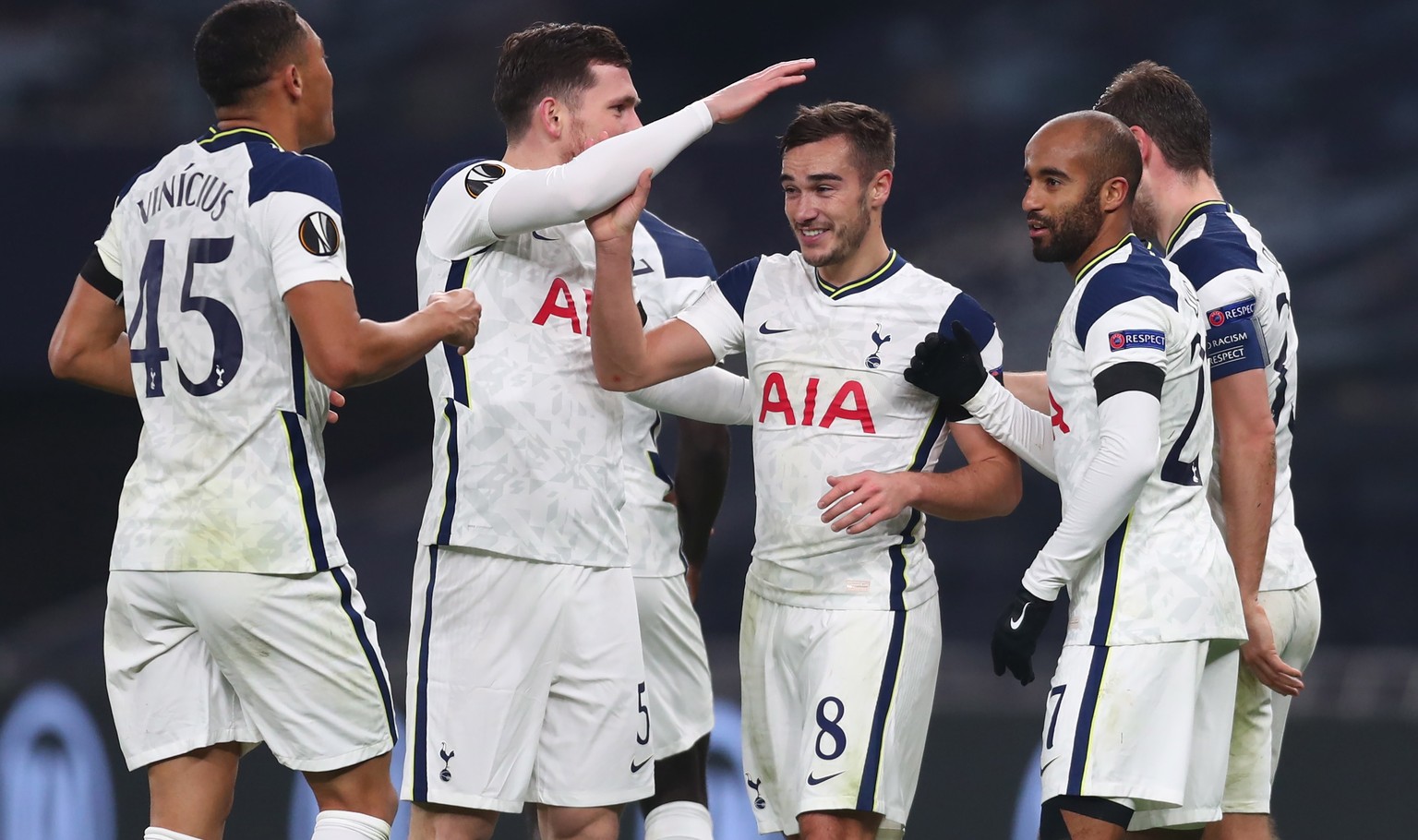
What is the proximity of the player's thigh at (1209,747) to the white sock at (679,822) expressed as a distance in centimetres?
129

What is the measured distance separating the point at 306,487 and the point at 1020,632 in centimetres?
150

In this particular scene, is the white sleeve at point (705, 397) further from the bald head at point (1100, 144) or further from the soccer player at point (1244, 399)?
the soccer player at point (1244, 399)

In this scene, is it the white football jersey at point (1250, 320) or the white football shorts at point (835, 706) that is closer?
the white football shorts at point (835, 706)

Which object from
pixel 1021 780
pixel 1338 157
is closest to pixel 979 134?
pixel 1338 157

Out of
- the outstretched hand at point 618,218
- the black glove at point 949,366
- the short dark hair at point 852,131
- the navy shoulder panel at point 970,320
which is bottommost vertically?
the black glove at point 949,366

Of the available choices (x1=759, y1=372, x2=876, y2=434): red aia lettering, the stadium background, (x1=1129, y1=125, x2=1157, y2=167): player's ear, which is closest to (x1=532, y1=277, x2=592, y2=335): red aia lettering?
(x1=759, y1=372, x2=876, y2=434): red aia lettering

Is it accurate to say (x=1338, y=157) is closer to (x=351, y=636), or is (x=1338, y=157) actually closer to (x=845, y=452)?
(x=845, y=452)

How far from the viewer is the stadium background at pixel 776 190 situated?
8.45m

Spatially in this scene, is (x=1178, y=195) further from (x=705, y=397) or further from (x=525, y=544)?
(x=525, y=544)

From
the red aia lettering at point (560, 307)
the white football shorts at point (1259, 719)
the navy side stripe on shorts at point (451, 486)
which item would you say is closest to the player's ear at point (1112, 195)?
the white football shorts at point (1259, 719)

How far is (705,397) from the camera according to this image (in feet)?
13.9

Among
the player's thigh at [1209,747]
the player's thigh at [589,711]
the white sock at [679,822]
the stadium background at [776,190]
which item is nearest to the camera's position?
the player's thigh at [1209,747]

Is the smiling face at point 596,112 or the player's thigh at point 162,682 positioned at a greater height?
the smiling face at point 596,112

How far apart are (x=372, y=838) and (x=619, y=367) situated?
3.68ft
